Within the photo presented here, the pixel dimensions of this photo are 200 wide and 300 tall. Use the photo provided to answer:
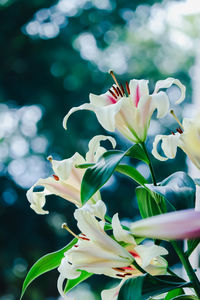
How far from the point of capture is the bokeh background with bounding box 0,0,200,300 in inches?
131

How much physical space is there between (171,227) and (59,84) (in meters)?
3.53

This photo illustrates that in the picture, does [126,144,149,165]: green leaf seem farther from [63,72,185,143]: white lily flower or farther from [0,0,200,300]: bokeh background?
[0,0,200,300]: bokeh background

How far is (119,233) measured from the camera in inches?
14.8

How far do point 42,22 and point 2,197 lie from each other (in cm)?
154

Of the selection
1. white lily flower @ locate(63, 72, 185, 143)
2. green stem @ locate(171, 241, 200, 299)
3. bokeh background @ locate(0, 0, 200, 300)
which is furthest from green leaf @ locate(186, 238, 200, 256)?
bokeh background @ locate(0, 0, 200, 300)

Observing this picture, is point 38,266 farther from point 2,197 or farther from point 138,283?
point 2,197

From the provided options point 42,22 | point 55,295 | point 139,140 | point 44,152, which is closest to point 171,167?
point 44,152

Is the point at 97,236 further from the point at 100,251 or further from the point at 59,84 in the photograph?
the point at 59,84

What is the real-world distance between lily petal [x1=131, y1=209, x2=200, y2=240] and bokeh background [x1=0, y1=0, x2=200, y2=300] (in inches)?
119

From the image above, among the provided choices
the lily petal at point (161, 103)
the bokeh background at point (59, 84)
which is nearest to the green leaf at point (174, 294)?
the lily petal at point (161, 103)

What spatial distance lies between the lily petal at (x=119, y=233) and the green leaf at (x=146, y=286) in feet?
0.12

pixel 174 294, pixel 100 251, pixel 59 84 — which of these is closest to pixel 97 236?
pixel 100 251

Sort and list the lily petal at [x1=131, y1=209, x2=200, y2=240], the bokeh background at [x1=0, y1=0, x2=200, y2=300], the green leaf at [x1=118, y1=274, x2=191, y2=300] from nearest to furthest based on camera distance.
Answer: the lily petal at [x1=131, y1=209, x2=200, y2=240] < the green leaf at [x1=118, y1=274, x2=191, y2=300] < the bokeh background at [x1=0, y1=0, x2=200, y2=300]

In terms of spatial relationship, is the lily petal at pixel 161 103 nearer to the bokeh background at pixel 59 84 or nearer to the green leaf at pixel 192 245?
the green leaf at pixel 192 245
